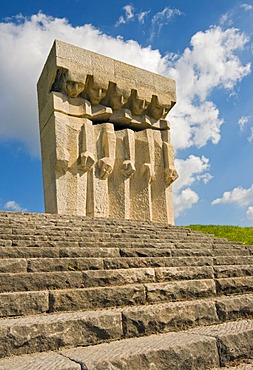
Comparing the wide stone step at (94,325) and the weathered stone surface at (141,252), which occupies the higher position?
the weathered stone surface at (141,252)

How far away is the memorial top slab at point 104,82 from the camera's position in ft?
36.5

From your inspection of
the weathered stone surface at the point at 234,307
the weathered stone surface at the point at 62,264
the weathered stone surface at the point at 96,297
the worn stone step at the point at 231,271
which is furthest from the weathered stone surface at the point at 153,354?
the worn stone step at the point at 231,271

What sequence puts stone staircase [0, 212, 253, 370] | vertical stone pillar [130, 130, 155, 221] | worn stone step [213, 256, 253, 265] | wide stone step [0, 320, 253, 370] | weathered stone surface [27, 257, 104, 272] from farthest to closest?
1. vertical stone pillar [130, 130, 155, 221]
2. worn stone step [213, 256, 253, 265]
3. weathered stone surface [27, 257, 104, 272]
4. stone staircase [0, 212, 253, 370]
5. wide stone step [0, 320, 253, 370]

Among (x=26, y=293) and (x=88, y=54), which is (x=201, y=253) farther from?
(x=88, y=54)

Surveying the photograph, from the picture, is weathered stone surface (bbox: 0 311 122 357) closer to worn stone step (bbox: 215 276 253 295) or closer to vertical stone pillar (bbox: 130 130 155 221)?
worn stone step (bbox: 215 276 253 295)

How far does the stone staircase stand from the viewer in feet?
8.42

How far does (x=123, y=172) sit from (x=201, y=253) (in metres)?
6.42

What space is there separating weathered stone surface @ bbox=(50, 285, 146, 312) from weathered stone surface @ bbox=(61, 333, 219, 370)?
1.63 feet

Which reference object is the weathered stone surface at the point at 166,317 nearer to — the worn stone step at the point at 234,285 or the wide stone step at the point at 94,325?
the wide stone step at the point at 94,325

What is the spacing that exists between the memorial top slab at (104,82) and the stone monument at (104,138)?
3 cm

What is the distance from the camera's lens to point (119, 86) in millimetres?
12023

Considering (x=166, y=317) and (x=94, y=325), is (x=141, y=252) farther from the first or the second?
(x=94, y=325)

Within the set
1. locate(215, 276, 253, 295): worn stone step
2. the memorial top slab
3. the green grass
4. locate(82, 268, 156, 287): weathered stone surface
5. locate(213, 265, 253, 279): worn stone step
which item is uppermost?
the memorial top slab

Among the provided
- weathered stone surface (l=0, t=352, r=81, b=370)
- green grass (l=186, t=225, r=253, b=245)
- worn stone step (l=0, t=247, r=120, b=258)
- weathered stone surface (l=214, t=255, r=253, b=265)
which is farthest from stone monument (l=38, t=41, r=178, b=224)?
weathered stone surface (l=0, t=352, r=81, b=370)
